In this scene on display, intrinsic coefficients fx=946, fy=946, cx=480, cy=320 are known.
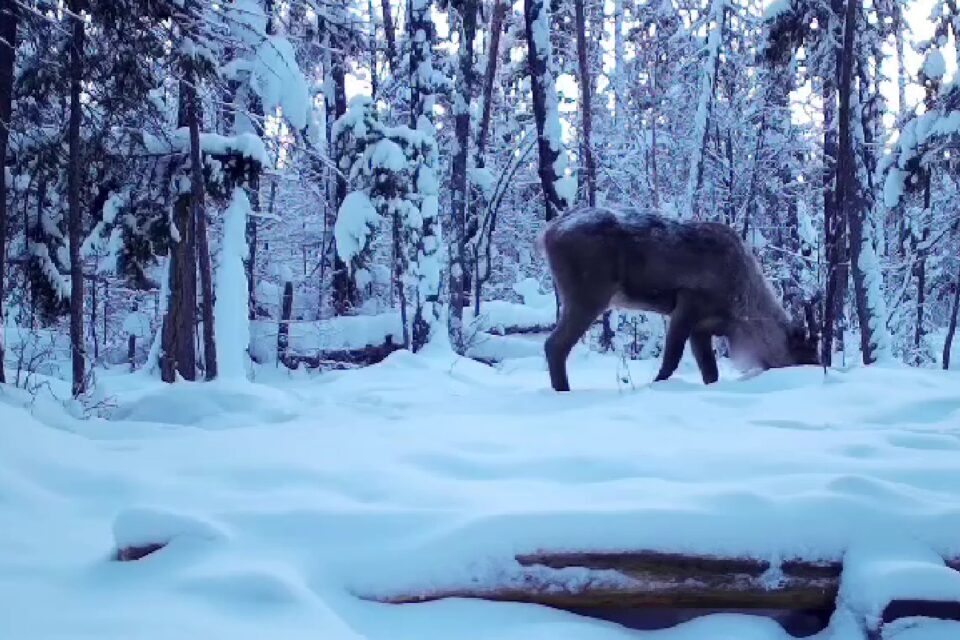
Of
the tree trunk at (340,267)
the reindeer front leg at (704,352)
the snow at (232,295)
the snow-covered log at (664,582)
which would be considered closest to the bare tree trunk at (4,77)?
the snow at (232,295)

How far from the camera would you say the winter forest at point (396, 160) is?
1026cm

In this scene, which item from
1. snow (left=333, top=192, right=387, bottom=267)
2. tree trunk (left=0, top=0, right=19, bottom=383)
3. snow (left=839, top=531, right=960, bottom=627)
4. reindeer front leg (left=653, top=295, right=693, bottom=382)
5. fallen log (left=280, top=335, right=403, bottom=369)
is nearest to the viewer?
snow (left=839, top=531, right=960, bottom=627)

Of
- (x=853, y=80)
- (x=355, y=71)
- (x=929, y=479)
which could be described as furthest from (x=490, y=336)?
(x=929, y=479)

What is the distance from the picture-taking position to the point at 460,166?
17.2 metres

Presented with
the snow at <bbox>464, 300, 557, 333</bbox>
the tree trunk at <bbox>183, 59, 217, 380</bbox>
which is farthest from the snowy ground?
the snow at <bbox>464, 300, 557, 333</bbox>

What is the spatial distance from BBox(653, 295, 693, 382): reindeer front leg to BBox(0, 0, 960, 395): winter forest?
5.75 feet

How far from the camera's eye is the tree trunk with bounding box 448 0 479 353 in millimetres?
17109

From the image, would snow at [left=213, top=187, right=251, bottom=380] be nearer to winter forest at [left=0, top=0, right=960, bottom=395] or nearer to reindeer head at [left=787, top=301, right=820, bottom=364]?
winter forest at [left=0, top=0, right=960, bottom=395]

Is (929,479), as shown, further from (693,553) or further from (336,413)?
(336,413)

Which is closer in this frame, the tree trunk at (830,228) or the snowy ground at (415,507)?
the snowy ground at (415,507)

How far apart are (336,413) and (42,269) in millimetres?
8063

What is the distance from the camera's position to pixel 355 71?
25047 millimetres

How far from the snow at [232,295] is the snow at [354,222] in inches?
185

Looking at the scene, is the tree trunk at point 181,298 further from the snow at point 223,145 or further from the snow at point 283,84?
the snow at point 283,84
